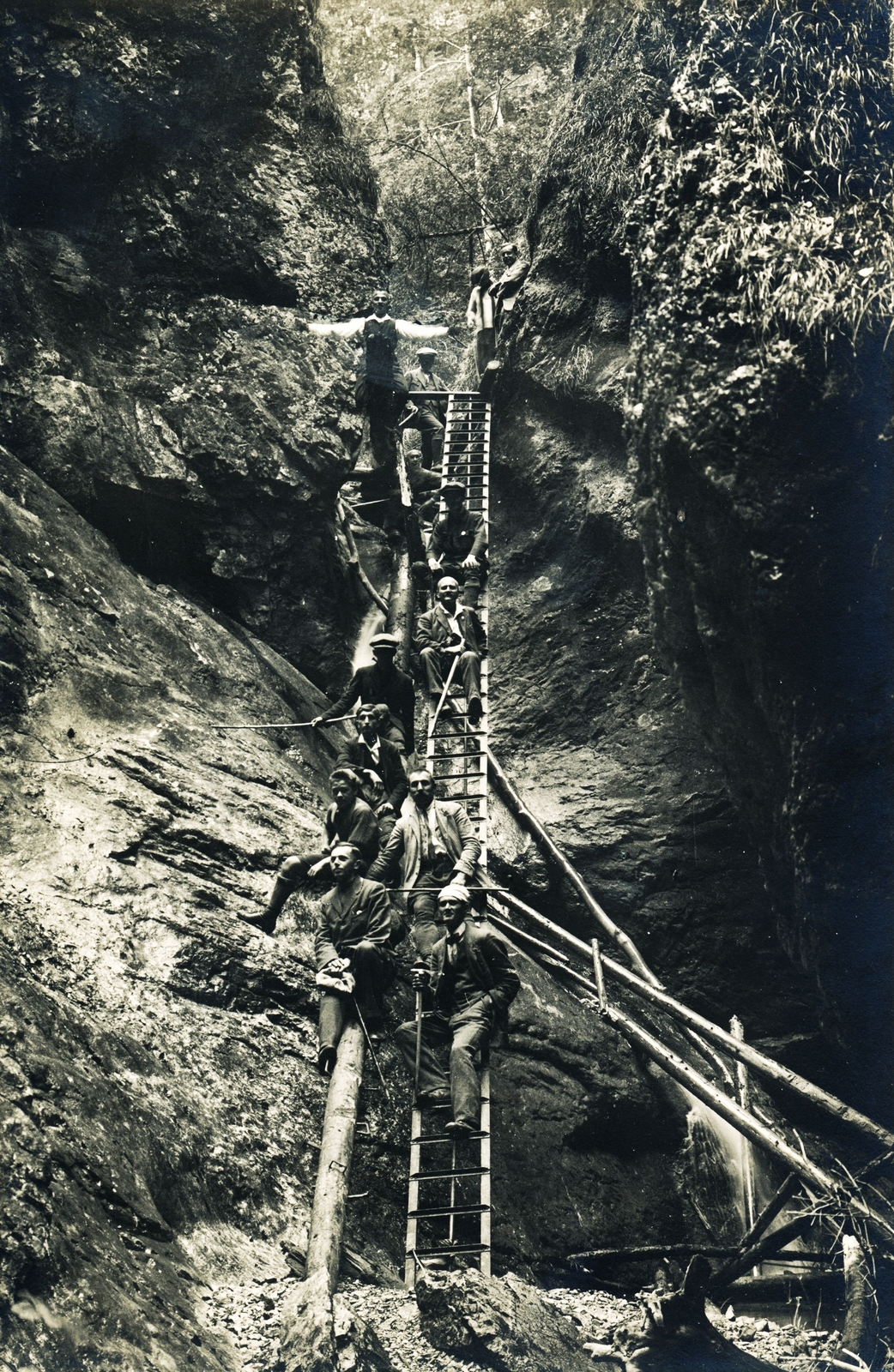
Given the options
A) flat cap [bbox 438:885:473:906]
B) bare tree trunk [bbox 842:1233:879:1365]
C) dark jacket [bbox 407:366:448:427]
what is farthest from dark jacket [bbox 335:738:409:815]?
dark jacket [bbox 407:366:448:427]

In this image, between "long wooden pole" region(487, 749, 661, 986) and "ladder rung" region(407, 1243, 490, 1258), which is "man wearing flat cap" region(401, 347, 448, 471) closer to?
"long wooden pole" region(487, 749, 661, 986)

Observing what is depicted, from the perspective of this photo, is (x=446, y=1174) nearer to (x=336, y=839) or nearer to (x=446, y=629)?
(x=336, y=839)

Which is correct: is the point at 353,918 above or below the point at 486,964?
above

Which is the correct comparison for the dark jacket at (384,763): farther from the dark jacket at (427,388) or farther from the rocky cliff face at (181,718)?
the dark jacket at (427,388)

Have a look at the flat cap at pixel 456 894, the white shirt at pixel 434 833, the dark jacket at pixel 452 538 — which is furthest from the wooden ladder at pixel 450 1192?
the dark jacket at pixel 452 538

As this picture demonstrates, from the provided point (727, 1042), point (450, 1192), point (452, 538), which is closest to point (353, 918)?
point (450, 1192)

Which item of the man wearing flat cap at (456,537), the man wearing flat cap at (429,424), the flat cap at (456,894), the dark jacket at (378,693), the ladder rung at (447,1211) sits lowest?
the ladder rung at (447,1211)
